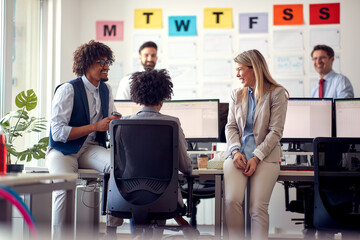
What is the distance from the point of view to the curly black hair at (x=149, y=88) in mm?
2656

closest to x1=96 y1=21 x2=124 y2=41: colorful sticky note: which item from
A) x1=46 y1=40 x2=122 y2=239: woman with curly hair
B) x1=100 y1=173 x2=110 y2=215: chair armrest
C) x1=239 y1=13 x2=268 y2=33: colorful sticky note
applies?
x1=239 y1=13 x2=268 y2=33: colorful sticky note

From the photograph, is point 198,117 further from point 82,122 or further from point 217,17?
point 217,17

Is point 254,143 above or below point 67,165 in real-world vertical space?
above

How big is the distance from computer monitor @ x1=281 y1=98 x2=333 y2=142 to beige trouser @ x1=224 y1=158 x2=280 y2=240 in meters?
0.73

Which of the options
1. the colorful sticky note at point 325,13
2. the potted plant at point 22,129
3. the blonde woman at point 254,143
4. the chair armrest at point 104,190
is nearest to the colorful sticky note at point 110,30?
the potted plant at point 22,129

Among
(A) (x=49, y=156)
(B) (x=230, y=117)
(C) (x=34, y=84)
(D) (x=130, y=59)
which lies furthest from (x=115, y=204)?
(D) (x=130, y=59)

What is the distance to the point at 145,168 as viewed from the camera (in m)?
2.50

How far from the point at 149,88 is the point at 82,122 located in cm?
61

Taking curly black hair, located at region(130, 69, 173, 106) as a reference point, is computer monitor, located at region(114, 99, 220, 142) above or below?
below

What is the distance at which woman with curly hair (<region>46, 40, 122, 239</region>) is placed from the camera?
2922mm

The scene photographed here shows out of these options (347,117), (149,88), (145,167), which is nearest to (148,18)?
(347,117)

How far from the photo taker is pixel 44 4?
195 inches

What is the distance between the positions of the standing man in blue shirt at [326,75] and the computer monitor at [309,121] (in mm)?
1004

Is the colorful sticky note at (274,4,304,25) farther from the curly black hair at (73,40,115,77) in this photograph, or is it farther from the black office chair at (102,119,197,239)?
the black office chair at (102,119,197,239)
